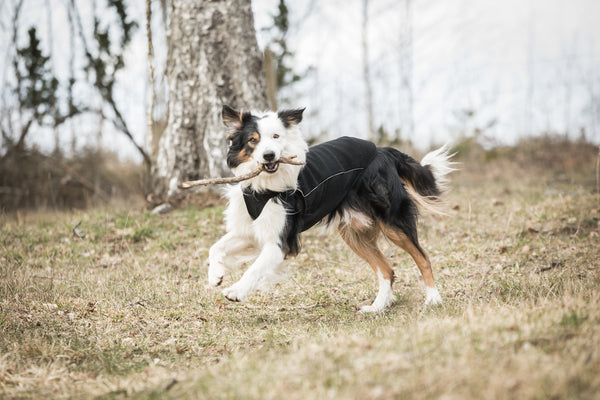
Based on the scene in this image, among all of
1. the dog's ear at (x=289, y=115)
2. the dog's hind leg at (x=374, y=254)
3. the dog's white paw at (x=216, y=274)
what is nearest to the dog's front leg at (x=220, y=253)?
the dog's white paw at (x=216, y=274)

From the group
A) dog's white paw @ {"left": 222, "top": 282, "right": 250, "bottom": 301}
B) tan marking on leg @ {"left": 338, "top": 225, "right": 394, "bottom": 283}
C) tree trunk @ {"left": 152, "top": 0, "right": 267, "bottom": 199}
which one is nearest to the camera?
dog's white paw @ {"left": 222, "top": 282, "right": 250, "bottom": 301}

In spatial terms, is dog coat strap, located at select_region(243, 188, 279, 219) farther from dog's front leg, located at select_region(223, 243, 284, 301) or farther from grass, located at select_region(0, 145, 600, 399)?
grass, located at select_region(0, 145, 600, 399)

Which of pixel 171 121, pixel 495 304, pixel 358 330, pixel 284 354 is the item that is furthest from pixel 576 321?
pixel 171 121

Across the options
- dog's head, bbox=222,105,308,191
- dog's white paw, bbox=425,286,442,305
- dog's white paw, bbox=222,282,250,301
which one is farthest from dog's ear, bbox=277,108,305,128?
dog's white paw, bbox=425,286,442,305

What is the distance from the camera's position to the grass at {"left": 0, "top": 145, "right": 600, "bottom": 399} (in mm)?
2457

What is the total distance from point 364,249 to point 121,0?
9.12 m

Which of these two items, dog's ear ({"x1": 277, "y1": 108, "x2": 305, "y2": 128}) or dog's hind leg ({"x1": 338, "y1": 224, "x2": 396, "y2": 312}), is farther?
dog's hind leg ({"x1": 338, "y1": 224, "x2": 396, "y2": 312})

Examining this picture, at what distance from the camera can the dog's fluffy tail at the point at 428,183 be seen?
17.4ft

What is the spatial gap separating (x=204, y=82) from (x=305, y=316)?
194 inches

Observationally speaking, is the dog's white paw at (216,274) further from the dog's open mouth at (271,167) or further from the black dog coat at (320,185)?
the dog's open mouth at (271,167)

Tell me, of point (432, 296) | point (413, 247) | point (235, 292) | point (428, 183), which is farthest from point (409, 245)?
point (235, 292)

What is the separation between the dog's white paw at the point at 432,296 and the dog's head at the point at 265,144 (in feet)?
5.69

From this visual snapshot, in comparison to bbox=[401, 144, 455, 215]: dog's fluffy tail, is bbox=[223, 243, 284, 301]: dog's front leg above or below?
below

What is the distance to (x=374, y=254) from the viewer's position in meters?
5.14
